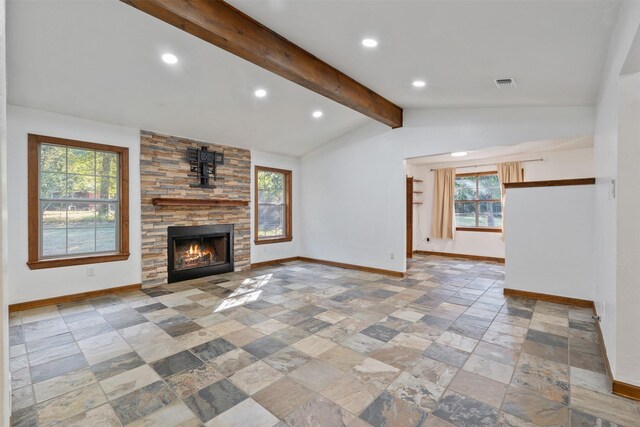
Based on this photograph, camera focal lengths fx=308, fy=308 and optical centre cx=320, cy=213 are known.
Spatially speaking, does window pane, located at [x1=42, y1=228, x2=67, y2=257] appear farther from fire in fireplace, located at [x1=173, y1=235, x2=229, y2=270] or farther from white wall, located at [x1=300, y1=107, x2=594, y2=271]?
white wall, located at [x1=300, y1=107, x2=594, y2=271]

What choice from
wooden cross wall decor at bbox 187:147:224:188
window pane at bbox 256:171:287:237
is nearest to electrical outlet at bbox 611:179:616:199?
wooden cross wall decor at bbox 187:147:224:188

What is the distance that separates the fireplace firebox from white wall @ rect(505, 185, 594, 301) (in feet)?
16.0

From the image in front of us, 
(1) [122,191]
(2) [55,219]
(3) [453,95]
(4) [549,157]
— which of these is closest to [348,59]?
(3) [453,95]

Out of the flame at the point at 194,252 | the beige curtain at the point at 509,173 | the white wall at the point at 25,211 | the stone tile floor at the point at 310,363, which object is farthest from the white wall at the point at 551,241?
the white wall at the point at 25,211

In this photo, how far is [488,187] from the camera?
24.8 ft

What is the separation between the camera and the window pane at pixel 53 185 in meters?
4.13

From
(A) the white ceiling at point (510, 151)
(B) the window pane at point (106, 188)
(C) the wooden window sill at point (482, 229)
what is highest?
(A) the white ceiling at point (510, 151)

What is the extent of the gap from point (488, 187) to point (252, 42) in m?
6.76

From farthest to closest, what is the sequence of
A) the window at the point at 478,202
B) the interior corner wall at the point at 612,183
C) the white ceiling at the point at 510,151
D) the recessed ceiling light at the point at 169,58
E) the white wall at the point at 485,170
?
1. the window at the point at 478,202
2. the white wall at the point at 485,170
3. the white ceiling at the point at 510,151
4. the recessed ceiling light at the point at 169,58
5. the interior corner wall at the point at 612,183

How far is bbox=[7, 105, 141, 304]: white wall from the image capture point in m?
3.86

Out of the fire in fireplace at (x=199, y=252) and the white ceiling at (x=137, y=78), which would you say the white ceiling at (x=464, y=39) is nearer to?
the white ceiling at (x=137, y=78)

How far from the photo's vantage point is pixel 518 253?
175 inches

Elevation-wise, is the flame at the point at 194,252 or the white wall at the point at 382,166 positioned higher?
the white wall at the point at 382,166

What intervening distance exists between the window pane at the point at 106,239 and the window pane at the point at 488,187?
7.78m
